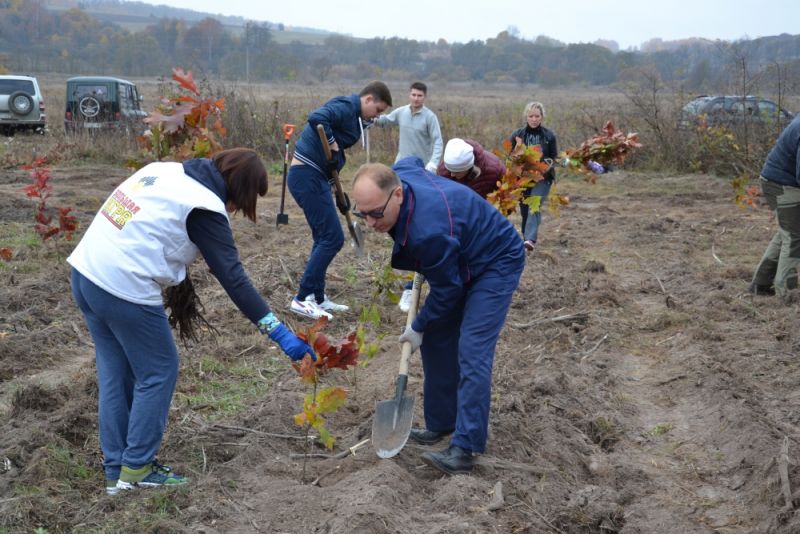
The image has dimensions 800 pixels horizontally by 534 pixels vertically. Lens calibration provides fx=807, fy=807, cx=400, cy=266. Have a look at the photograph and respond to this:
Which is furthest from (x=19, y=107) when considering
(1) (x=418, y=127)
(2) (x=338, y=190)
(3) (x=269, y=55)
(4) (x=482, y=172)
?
(3) (x=269, y=55)

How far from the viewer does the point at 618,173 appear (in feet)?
54.4

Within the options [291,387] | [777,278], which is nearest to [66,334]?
[291,387]

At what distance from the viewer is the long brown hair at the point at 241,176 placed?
3414mm

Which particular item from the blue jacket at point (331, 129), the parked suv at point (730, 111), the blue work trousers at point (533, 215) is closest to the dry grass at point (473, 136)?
the parked suv at point (730, 111)

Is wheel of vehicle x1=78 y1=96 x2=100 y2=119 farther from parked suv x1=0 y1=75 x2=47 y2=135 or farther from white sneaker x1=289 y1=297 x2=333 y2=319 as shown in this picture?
white sneaker x1=289 y1=297 x2=333 y2=319

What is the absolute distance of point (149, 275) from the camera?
3.29m

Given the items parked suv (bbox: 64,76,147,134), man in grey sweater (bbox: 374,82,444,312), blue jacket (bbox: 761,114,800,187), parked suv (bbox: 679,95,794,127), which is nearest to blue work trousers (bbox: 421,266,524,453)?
blue jacket (bbox: 761,114,800,187)

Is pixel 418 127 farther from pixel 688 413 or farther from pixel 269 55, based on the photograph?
pixel 269 55

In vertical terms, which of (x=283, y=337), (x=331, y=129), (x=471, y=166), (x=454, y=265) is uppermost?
(x=331, y=129)

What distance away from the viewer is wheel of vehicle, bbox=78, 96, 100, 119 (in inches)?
674

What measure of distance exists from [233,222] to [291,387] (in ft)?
19.5

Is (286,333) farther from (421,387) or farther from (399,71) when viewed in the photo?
(399,71)

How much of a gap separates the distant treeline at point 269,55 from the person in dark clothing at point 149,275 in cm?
3454

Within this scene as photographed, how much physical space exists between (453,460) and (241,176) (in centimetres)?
168
